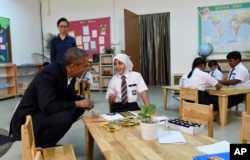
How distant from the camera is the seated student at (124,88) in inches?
108

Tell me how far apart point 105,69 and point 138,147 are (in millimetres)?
6026

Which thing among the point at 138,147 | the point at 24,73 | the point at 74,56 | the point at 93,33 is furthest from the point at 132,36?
the point at 138,147

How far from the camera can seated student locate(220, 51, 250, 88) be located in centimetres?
402

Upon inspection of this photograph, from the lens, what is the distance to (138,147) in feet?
4.63

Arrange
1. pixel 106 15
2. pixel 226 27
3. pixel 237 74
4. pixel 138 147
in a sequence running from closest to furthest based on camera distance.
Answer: pixel 138 147, pixel 237 74, pixel 226 27, pixel 106 15

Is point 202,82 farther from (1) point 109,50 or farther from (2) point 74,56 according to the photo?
(1) point 109,50

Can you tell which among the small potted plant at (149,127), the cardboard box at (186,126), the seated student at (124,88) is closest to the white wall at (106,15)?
the seated student at (124,88)

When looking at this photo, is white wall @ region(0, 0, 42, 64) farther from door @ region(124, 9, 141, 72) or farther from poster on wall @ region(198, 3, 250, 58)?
poster on wall @ region(198, 3, 250, 58)

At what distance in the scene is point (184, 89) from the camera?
11.7 ft

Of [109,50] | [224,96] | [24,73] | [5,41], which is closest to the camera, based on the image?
[224,96]

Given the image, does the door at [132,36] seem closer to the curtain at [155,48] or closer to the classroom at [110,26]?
the classroom at [110,26]

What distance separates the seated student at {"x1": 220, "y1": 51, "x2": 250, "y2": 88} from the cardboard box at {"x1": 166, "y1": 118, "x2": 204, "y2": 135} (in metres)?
2.70

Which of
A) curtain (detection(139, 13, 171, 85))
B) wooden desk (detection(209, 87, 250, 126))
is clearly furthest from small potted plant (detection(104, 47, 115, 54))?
wooden desk (detection(209, 87, 250, 126))

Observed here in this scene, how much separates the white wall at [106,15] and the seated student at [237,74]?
110 inches
